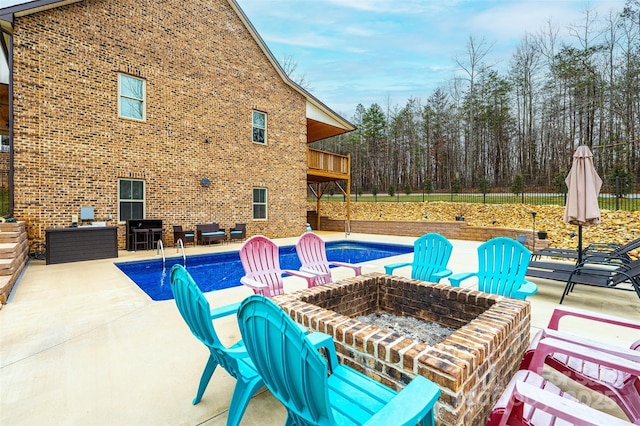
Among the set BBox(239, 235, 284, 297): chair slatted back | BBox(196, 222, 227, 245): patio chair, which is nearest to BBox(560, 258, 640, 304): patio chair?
BBox(239, 235, 284, 297): chair slatted back

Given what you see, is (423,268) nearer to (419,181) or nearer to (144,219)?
(144,219)

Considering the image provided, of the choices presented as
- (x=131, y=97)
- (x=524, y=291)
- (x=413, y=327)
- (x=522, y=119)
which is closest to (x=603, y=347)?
(x=413, y=327)

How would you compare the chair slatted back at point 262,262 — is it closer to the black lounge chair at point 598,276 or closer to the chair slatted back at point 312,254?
the chair slatted back at point 312,254

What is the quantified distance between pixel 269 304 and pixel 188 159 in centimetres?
1008

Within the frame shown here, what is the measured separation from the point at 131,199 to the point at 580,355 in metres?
10.2

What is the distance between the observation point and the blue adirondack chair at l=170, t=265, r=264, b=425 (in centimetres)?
164

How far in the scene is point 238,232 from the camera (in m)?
11.2

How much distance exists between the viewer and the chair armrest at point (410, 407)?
3.57 feet

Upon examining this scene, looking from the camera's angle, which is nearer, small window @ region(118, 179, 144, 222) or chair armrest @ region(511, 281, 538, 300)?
chair armrest @ region(511, 281, 538, 300)

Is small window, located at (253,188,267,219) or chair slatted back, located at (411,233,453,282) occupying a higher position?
small window, located at (253,188,267,219)

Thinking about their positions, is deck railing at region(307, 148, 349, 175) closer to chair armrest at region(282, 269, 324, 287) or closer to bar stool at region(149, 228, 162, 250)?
bar stool at region(149, 228, 162, 250)

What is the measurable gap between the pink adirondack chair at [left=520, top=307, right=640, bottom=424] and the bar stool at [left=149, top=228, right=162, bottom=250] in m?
9.26

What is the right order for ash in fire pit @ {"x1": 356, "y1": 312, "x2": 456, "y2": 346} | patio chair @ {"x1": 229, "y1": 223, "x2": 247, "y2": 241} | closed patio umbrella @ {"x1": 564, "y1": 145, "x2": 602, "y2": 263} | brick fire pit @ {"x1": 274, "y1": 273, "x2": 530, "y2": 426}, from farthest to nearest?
patio chair @ {"x1": 229, "y1": 223, "x2": 247, "y2": 241}, closed patio umbrella @ {"x1": 564, "y1": 145, "x2": 602, "y2": 263}, ash in fire pit @ {"x1": 356, "y1": 312, "x2": 456, "y2": 346}, brick fire pit @ {"x1": 274, "y1": 273, "x2": 530, "y2": 426}

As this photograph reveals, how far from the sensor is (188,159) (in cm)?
1011
